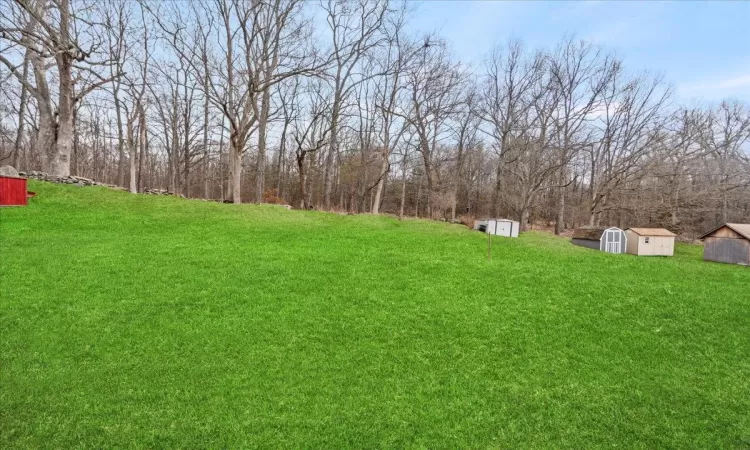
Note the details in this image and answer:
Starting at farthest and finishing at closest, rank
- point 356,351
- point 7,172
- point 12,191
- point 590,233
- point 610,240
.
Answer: point 590,233 < point 610,240 < point 7,172 < point 12,191 < point 356,351

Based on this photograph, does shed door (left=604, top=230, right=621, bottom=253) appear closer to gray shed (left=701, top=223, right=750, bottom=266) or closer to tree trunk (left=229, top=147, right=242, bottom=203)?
gray shed (left=701, top=223, right=750, bottom=266)

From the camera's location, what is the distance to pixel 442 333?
5258 millimetres

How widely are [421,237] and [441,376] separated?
817 centimetres

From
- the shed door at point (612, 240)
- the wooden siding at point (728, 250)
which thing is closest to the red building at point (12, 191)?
the shed door at point (612, 240)

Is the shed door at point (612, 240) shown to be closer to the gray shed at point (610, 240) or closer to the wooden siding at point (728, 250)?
the gray shed at point (610, 240)

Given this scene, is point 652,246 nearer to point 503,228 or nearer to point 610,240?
point 610,240

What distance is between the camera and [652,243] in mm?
14633

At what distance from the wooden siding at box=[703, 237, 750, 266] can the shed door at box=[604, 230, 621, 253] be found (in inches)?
107

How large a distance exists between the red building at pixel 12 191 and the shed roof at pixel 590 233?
21.4 metres

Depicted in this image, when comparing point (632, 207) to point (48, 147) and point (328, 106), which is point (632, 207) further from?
point (48, 147)

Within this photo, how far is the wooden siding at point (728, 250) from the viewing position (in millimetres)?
11531

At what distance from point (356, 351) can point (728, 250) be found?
551 inches

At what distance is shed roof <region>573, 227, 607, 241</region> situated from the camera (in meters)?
15.3

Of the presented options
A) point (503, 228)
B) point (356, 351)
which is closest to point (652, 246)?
point (503, 228)
